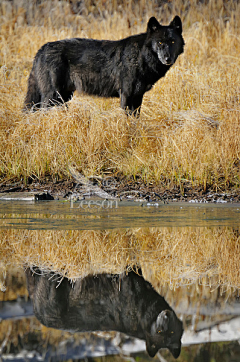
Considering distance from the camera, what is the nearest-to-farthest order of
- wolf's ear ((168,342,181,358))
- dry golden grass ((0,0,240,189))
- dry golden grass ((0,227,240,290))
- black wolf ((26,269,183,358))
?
wolf's ear ((168,342,181,358)) → black wolf ((26,269,183,358)) → dry golden grass ((0,227,240,290)) → dry golden grass ((0,0,240,189))

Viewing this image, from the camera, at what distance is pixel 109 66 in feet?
28.0

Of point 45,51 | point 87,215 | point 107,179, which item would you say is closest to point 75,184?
point 107,179

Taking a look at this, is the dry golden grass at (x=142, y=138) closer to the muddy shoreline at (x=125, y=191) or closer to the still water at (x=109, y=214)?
the muddy shoreline at (x=125, y=191)

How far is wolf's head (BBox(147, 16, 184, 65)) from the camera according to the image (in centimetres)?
812

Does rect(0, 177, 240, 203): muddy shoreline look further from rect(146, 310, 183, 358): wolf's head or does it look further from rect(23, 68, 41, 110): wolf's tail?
rect(146, 310, 183, 358): wolf's head

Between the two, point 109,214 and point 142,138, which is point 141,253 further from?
point 142,138

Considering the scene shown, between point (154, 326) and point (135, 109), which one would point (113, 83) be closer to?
point (135, 109)

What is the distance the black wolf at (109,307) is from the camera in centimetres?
210

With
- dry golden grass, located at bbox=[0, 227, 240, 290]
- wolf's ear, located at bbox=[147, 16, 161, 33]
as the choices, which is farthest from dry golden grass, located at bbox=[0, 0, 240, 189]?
dry golden grass, located at bbox=[0, 227, 240, 290]

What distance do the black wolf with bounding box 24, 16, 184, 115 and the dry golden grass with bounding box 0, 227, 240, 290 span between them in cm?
445

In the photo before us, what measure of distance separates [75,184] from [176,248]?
344cm

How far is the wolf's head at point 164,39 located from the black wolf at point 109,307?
5.86 meters

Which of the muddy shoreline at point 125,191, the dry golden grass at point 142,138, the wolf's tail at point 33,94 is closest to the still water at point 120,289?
the muddy shoreline at point 125,191

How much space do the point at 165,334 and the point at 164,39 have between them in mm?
6845
